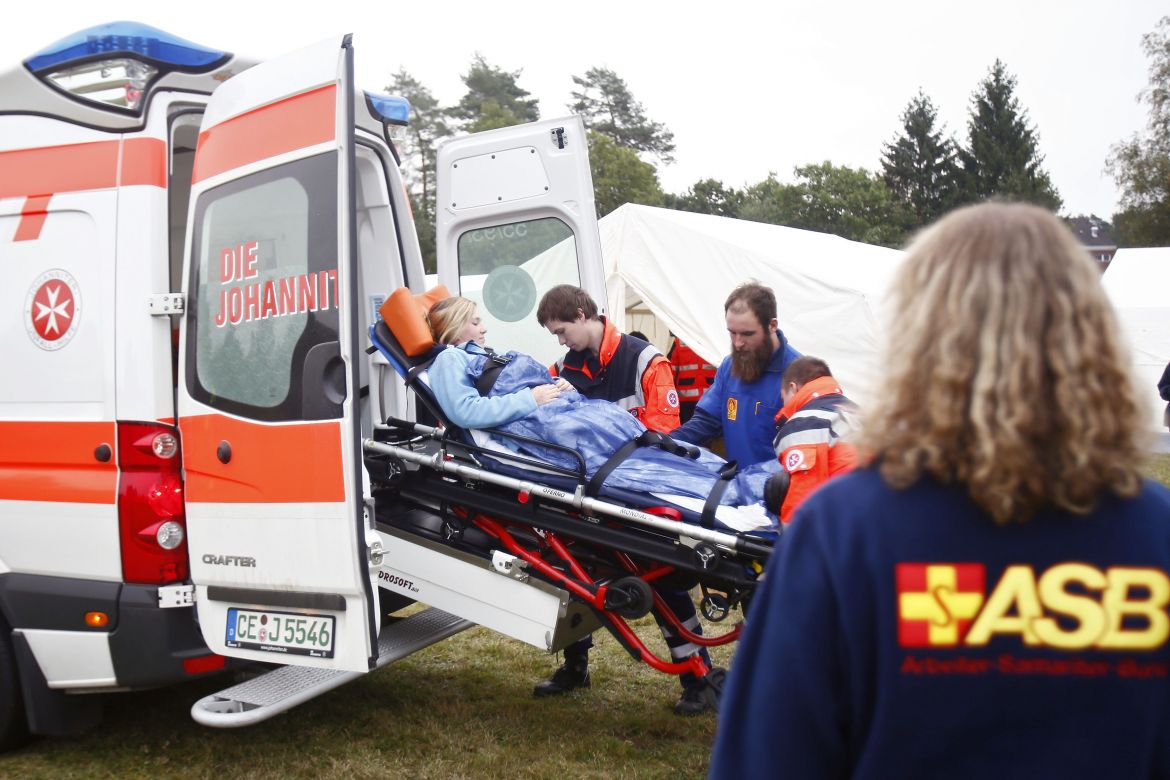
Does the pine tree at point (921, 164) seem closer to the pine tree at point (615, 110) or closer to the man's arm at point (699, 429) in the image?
the pine tree at point (615, 110)

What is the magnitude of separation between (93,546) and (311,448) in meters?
0.96

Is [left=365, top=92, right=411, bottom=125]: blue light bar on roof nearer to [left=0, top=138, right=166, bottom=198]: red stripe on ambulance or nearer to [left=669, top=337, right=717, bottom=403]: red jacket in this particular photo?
[left=0, top=138, right=166, bottom=198]: red stripe on ambulance

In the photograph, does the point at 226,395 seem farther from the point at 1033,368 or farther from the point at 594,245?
the point at 1033,368

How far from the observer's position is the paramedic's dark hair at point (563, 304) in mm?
4531

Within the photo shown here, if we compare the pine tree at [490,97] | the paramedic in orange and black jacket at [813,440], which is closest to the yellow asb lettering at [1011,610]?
the paramedic in orange and black jacket at [813,440]

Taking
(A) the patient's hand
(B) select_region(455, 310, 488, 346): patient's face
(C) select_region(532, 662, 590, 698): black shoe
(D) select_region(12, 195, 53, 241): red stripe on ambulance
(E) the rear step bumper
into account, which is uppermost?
(D) select_region(12, 195, 53, 241): red stripe on ambulance

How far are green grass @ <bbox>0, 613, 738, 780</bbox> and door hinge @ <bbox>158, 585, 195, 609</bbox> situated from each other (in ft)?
2.39

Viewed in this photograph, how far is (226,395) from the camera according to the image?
3375mm

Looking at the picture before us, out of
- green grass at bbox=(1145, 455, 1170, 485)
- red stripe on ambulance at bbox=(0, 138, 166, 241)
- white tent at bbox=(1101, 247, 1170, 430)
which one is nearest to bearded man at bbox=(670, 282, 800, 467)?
red stripe on ambulance at bbox=(0, 138, 166, 241)

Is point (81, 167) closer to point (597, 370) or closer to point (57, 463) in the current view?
point (57, 463)

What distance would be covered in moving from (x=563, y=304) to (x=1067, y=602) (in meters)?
3.52

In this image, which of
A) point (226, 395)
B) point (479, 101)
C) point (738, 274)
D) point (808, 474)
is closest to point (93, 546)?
point (226, 395)

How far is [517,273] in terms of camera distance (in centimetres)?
538

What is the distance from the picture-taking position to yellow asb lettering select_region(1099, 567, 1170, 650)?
3.70ft
